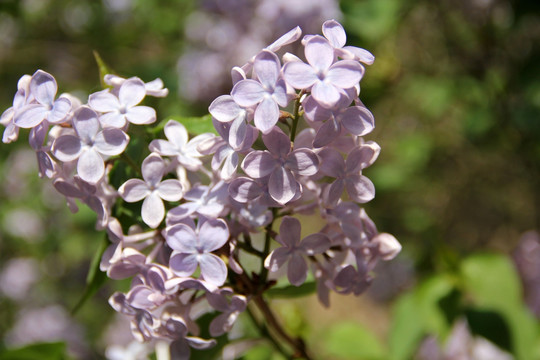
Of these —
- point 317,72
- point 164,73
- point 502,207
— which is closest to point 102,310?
point 164,73

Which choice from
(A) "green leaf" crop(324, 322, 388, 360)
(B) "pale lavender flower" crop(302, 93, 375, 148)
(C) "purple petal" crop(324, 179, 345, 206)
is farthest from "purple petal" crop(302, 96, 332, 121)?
(A) "green leaf" crop(324, 322, 388, 360)

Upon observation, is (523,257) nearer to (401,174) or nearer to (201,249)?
(401,174)

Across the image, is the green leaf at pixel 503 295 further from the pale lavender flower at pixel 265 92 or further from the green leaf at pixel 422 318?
the pale lavender flower at pixel 265 92

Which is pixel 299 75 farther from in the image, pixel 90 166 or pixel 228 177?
pixel 90 166

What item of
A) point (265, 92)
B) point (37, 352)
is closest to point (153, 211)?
point (265, 92)

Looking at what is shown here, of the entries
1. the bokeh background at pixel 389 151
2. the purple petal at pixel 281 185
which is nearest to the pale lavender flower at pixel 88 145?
the purple petal at pixel 281 185

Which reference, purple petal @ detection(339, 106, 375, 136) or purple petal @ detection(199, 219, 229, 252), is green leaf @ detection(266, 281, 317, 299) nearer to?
purple petal @ detection(199, 219, 229, 252)
